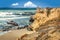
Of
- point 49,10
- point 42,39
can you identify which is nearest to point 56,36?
point 42,39

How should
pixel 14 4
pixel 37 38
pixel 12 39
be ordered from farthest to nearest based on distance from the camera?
pixel 14 4, pixel 12 39, pixel 37 38

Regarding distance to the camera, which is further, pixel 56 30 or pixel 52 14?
pixel 52 14

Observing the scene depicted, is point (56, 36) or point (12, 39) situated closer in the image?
point (56, 36)

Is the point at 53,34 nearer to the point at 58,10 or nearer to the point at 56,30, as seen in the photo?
the point at 56,30

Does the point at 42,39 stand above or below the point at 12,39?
above

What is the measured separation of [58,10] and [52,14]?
0.18m

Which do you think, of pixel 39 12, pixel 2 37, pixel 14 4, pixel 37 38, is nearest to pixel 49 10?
pixel 39 12

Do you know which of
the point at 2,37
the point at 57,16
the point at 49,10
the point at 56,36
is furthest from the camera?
the point at 2,37

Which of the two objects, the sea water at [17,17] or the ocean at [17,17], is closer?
the sea water at [17,17]

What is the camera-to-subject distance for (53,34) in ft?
8.18

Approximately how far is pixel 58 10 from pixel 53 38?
8.98 ft

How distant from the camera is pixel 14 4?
1325cm

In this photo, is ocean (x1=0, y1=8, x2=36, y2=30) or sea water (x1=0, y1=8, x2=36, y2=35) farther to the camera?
ocean (x1=0, y1=8, x2=36, y2=30)

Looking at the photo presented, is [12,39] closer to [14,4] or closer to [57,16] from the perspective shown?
[57,16]
